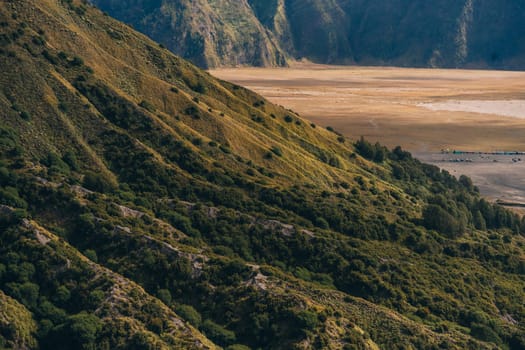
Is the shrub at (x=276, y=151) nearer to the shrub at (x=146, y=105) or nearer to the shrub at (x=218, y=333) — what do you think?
the shrub at (x=146, y=105)

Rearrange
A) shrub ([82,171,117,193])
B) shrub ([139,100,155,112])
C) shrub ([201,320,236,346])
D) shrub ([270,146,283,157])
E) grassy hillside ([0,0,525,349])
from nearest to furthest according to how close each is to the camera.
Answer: shrub ([201,320,236,346]) → grassy hillside ([0,0,525,349]) → shrub ([82,171,117,193]) → shrub ([139,100,155,112]) → shrub ([270,146,283,157])

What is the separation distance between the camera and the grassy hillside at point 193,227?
63.6 metres

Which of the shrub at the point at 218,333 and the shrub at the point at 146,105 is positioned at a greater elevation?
the shrub at the point at 146,105

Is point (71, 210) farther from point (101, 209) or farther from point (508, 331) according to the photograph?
point (508, 331)

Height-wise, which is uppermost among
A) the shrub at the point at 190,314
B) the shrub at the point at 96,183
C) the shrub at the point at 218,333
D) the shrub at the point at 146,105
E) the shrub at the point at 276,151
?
the shrub at the point at 146,105

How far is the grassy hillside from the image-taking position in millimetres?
63562

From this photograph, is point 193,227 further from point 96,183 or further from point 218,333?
point 218,333

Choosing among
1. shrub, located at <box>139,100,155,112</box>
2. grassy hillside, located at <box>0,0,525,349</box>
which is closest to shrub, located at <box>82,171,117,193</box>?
grassy hillside, located at <box>0,0,525,349</box>

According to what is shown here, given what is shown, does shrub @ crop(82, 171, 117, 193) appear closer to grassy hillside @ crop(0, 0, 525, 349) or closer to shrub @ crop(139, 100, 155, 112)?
grassy hillside @ crop(0, 0, 525, 349)

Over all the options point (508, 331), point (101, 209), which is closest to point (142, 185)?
point (101, 209)

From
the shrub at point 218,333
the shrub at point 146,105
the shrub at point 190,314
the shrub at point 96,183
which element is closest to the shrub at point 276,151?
the shrub at point 146,105

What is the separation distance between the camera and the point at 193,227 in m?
81.6

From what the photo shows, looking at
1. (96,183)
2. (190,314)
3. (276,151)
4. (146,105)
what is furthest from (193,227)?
(276,151)

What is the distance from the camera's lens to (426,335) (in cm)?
6719
